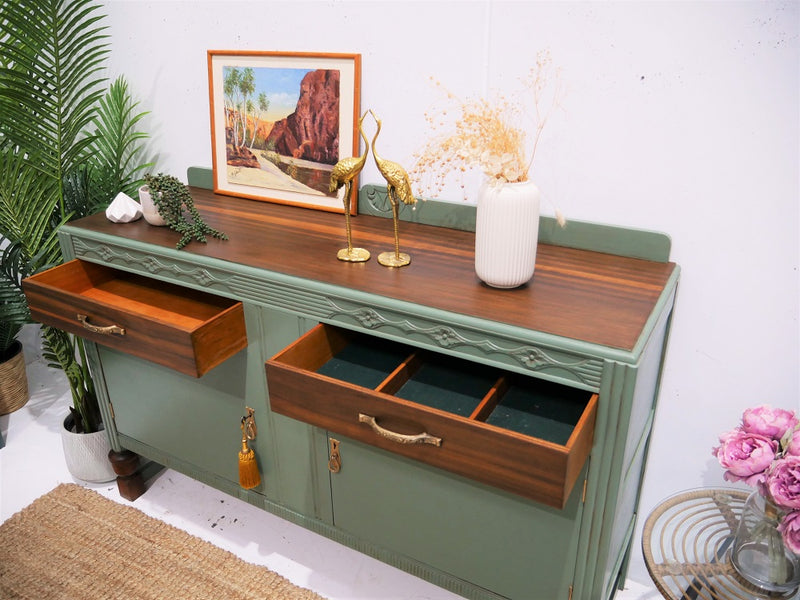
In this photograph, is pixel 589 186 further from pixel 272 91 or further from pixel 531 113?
pixel 272 91

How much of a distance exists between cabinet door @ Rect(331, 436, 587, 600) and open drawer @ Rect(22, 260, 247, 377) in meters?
0.37

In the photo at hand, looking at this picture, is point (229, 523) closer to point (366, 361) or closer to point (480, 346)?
point (366, 361)

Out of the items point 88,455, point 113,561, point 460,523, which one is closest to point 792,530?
point 460,523

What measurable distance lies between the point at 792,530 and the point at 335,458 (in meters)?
0.91

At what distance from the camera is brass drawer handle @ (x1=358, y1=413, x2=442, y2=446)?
1144mm

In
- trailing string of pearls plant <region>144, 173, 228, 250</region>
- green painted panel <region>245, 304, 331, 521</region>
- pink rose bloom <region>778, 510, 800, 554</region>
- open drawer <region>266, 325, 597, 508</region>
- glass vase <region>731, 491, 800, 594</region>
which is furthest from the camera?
trailing string of pearls plant <region>144, 173, 228, 250</region>

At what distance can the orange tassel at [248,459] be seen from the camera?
1618mm

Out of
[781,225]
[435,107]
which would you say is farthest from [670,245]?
[435,107]

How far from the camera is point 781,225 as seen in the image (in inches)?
51.3

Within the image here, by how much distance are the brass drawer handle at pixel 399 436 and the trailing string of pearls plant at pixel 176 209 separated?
0.65 meters

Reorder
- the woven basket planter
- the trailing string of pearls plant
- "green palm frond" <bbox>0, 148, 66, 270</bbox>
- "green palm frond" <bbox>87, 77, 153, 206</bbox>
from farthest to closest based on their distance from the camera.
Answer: the woven basket planter → "green palm frond" <bbox>87, 77, 153, 206</bbox> → "green palm frond" <bbox>0, 148, 66, 270</bbox> → the trailing string of pearls plant

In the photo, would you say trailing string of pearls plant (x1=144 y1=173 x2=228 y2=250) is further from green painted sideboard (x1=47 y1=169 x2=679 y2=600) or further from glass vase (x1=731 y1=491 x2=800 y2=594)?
glass vase (x1=731 y1=491 x2=800 y2=594)

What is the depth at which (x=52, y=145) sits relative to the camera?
1.89m

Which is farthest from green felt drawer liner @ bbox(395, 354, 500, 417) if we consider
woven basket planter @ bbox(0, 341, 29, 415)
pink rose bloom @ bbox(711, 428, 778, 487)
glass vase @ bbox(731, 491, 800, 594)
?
woven basket planter @ bbox(0, 341, 29, 415)
